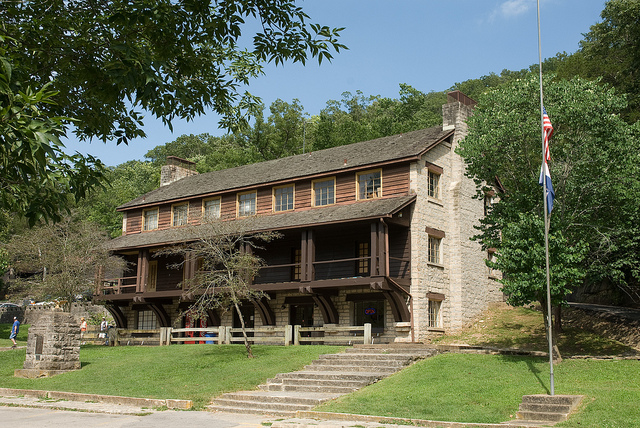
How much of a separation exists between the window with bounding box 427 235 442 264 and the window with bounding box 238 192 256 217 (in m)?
9.03

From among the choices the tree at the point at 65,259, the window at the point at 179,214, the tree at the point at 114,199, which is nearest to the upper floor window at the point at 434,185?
the window at the point at 179,214

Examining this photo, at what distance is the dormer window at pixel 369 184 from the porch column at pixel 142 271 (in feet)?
39.0

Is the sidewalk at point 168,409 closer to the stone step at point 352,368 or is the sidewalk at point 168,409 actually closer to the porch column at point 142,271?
the stone step at point 352,368

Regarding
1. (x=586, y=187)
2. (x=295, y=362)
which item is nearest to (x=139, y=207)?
(x=295, y=362)

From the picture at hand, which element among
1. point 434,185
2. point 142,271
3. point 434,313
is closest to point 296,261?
point 434,313

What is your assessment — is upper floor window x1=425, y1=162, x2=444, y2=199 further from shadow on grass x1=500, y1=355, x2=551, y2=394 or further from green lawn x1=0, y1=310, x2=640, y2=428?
shadow on grass x1=500, y1=355, x2=551, y2=394

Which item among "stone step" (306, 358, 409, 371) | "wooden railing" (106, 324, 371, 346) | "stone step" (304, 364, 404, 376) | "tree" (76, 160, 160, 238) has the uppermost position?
"tree" (76, 160, 160, 238)

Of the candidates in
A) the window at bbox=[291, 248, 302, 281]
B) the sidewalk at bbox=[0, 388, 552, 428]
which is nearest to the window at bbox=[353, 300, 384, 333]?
the window at bbox=[291, 248, 302, 281]

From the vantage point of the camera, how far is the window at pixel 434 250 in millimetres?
26484

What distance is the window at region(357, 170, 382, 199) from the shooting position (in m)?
26.9

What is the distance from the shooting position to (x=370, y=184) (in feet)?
88.9

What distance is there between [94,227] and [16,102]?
28.9 m

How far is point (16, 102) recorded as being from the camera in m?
5.57

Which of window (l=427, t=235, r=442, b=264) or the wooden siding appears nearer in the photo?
the wooden siding
